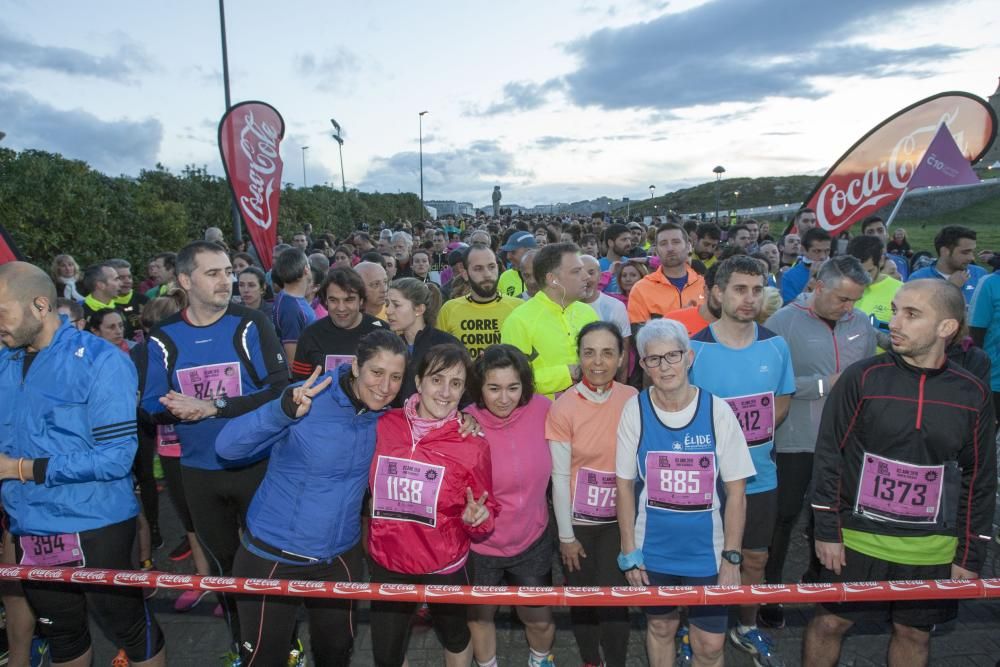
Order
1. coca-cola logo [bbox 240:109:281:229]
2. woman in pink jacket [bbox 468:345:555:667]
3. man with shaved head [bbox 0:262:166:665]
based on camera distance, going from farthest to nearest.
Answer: coca-cola logo [bbox 240:109:281:229] < woman in pink jacket [bbox 468:345:555:667] < man with shaved head [bbox 0:262:166:665]

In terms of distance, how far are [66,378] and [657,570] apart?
114 inches

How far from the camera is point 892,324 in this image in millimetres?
2713

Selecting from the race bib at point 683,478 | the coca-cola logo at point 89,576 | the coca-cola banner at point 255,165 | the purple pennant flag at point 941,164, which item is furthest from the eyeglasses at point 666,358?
the coca-cola banner at point 255,165

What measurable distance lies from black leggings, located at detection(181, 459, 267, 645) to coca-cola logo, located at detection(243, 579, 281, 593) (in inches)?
35.6

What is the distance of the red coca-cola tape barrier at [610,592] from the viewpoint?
2260 mm

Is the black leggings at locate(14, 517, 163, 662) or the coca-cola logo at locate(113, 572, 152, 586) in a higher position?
the coca-cola logo at locate(113, 572, 152, 586)

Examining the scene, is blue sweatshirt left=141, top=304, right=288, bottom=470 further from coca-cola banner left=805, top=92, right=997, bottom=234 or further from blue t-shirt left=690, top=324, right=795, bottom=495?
coca-cola banner left=805, top=92, right=997, bottom=234

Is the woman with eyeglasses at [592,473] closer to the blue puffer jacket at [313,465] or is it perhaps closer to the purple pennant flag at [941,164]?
the blue puffer jacket at [313,465]

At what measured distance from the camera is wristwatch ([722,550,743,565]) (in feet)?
9.22

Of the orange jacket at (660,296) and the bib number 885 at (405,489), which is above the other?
the orange jacket at (660,296)

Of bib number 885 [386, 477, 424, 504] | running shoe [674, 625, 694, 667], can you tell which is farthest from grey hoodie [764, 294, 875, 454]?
bib number 885 [386, 477, 424, 504]

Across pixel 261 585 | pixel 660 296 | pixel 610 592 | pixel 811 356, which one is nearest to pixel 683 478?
pixel 610 592

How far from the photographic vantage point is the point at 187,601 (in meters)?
4.05

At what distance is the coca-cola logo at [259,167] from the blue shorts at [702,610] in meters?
6.96
